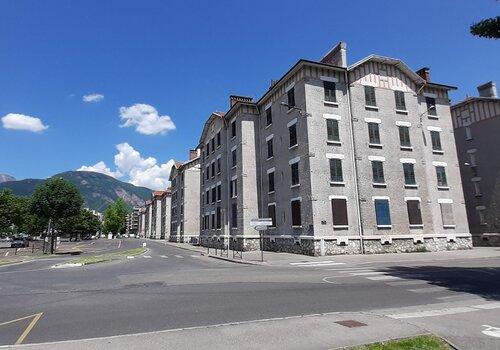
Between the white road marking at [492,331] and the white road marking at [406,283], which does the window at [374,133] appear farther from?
the white road marking at [492,331]

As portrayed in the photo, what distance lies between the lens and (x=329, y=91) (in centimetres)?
2952

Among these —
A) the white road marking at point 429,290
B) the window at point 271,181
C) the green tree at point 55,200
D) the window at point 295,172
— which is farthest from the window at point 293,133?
the green tree at point 55,200

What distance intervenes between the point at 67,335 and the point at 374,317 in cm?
631

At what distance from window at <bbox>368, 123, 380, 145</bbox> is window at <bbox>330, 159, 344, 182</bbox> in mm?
3885

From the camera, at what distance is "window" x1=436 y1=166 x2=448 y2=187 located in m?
32.0

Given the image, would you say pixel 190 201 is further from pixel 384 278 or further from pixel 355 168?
pixel 384 278

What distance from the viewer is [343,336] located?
6.41 metres

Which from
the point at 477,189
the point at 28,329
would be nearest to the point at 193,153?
the point at 477,189

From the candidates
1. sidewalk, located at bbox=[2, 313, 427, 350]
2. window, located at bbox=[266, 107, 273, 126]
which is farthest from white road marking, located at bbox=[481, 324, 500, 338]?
window, located at bbox=[266, 107, 273, 126]

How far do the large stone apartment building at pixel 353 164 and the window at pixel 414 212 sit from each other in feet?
0.27

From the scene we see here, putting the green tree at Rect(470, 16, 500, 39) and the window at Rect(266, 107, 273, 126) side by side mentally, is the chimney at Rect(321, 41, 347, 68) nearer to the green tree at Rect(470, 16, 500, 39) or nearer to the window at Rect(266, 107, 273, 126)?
the window at Rect(266, 107, 273, 126)

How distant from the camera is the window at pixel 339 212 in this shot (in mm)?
27191

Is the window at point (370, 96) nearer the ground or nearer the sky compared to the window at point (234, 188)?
nearer the sky

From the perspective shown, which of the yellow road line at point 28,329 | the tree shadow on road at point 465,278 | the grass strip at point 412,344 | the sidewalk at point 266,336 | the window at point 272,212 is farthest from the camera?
the window at point 272,212
